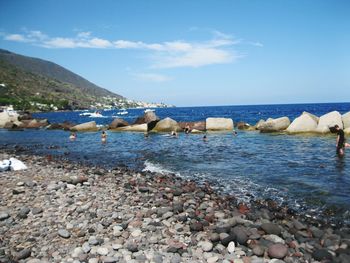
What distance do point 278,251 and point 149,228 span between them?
336 centimetres

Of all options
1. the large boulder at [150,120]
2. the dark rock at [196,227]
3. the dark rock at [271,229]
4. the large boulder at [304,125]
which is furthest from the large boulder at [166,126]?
the dark rock at [271,229]

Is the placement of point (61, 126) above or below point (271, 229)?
below

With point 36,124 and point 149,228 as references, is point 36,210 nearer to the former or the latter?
point 149,228

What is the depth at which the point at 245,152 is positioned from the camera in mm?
23578

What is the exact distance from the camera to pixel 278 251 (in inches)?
270

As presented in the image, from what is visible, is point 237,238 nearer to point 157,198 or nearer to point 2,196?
point 157,198

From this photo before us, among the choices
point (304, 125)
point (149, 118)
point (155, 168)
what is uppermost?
point (149, 118)

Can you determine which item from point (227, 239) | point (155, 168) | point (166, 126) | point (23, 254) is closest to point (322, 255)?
point (227, 239)

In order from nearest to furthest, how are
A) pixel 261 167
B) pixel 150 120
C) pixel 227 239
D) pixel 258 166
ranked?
1. pixel 227 239
2. pixel 261 167
3. pixel 258 166
4. pixel 150 120

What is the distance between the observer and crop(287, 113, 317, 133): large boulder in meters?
33.9

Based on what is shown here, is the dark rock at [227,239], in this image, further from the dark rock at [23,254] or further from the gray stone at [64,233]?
the dark rock at [23,254]

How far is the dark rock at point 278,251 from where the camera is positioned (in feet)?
22.2

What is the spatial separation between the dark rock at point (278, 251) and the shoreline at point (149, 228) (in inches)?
0.8

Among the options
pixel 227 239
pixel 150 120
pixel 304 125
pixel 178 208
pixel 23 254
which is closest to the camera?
pixel 23 254
